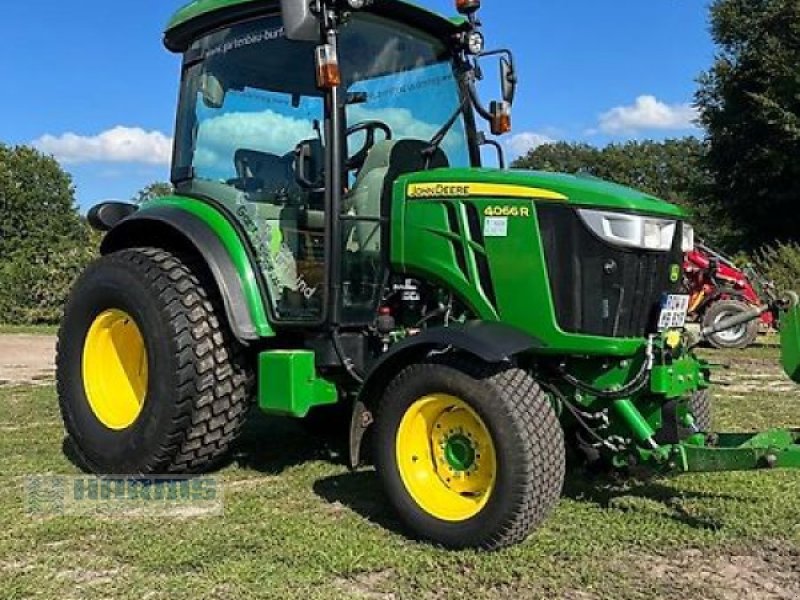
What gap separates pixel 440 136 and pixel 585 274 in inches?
58.1

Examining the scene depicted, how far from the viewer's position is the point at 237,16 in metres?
5.27

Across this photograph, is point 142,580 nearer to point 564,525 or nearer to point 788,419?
point 564,525

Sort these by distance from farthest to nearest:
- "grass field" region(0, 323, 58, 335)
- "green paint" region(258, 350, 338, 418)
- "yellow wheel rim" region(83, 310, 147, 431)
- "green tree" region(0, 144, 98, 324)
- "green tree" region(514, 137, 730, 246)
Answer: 1. "green tree" region(514, 137, 730, 246)
2. "green tree" region(0, 144, 98, 324)
3. "grass field" region(0, 323, 58, 335)
4. "yellow wheel rim" region(83, 310, 147, 431)
5. "green paint" region(258, 350, 338, 418)

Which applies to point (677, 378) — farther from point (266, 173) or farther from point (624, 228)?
point (266, 173)

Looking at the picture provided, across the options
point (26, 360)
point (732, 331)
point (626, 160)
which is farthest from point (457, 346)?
point (626, 160)

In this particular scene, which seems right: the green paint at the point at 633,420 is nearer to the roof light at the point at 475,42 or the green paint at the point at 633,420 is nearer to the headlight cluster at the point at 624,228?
the headlight cluster at the point at 624,228

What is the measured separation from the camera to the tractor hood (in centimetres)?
431

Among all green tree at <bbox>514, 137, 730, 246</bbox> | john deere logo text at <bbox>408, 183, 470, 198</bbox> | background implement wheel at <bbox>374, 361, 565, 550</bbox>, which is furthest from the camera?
green tree at <bbox>514, 137, 730, 246</bbox>

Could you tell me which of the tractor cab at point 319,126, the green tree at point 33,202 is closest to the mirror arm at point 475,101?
the tractor cab at point 319,126

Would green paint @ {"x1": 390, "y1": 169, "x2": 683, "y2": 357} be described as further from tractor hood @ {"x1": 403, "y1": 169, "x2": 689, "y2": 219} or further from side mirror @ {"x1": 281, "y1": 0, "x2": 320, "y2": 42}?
side mirror @ {"x1": 281, "y1": 0, "x2": 320, "y2": 42}

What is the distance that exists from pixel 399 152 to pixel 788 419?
13.8ft

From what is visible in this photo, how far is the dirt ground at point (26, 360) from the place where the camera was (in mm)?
10461

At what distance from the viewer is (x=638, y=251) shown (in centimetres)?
436

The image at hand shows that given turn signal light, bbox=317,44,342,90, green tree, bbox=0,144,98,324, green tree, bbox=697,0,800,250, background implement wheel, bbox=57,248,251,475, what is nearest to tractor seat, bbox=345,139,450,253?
turn signal light, bbox=317,44,342,90
